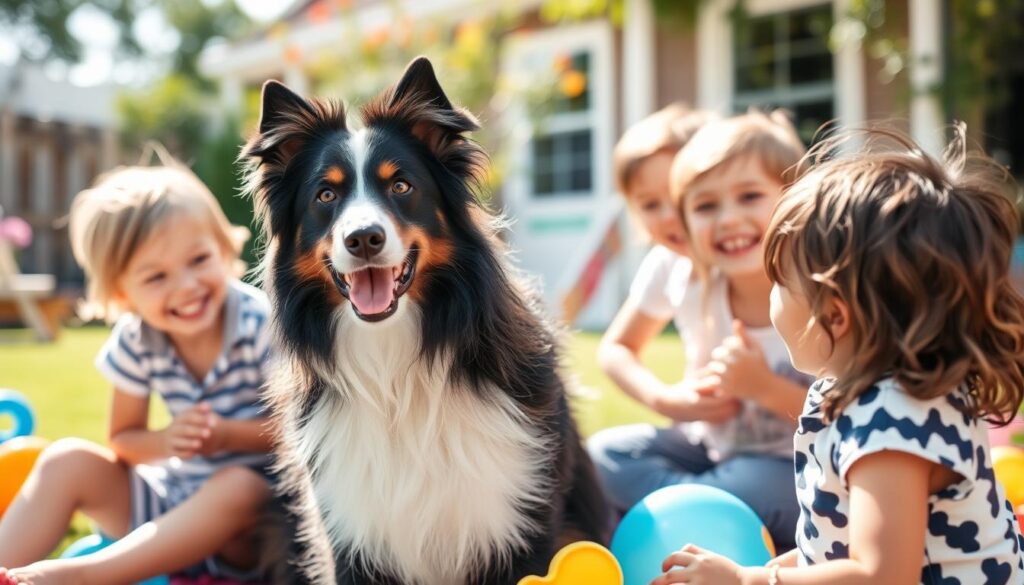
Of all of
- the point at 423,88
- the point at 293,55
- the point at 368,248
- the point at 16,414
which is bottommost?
the point at 16,414

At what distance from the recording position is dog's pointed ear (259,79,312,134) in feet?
7.71

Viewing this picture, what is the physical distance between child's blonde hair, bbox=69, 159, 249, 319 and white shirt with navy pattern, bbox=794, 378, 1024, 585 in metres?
2.11

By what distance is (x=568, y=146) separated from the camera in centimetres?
1186

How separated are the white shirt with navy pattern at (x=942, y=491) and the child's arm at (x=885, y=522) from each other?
27 mm

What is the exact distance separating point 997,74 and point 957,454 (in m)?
9.13

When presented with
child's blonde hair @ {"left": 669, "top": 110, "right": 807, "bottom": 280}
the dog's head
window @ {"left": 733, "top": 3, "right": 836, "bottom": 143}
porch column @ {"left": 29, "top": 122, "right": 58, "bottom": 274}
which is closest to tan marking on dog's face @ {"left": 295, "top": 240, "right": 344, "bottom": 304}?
the dog's head

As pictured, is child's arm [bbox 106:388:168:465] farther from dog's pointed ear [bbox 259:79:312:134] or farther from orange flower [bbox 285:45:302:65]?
orange flower [bbox 285:45:302:65]

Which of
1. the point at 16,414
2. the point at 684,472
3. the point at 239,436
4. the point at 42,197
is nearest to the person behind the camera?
the point at 239,436

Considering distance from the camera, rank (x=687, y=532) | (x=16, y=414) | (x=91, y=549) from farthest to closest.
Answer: (x=16, y=414)
(x=91, y=549)
(x=687, y=532)

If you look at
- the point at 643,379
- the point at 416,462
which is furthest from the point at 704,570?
the point at 643,379

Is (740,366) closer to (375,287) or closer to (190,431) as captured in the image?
(375,287)

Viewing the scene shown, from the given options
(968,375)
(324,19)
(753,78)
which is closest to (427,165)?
(968,375)

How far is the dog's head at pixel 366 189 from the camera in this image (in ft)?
7.29

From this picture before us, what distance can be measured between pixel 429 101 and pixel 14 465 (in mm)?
1906
